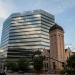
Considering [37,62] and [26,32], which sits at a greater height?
[26,32]

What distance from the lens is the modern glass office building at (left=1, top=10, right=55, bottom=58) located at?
15675 cm

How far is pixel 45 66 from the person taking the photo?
96562mm

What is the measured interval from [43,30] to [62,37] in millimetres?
54522

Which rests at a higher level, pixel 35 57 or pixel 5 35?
pixel 5 35

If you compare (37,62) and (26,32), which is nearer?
(37,62)

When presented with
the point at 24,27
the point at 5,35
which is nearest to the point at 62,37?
the point at 24,27

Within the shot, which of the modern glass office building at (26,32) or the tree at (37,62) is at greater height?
the modern glass office building at (26,32)

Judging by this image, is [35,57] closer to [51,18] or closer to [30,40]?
[30,40]

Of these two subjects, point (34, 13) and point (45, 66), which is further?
point (34, 13)

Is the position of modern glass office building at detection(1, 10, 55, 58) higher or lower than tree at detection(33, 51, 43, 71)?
higher

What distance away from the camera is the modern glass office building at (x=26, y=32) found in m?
157

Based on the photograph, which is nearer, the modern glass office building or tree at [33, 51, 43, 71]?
tree at [33, 51, 43, 71]

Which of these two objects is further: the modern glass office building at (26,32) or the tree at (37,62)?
the modern glass office building at (26,32)

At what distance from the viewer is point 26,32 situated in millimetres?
164625
